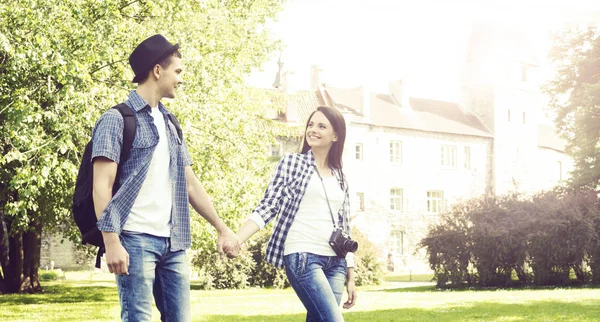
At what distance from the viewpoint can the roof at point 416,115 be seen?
186 feet

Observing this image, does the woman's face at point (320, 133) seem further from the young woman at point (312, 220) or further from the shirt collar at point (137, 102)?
the shirt collar at point (137, 102)

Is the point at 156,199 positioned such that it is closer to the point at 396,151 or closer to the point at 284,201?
the point at 284,201

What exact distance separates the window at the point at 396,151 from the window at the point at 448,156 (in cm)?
418

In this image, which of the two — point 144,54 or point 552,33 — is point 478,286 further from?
point 144,54

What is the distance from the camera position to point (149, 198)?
15.5ft

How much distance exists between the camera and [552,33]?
4062cm

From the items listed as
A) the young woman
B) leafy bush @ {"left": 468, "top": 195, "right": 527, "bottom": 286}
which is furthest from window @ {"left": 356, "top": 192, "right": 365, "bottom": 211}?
the young woman

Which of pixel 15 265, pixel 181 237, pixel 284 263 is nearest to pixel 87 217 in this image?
pixel 181 237

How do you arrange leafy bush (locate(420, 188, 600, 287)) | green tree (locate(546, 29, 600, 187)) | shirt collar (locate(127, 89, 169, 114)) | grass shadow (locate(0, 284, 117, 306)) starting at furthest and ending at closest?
green tree (locate(546, 29, 600, 187)) < leafy bush (locate(420, 188, 600, 287)) < grass shadow (locate(0, 284, 117, 306)) < shirt collar (locate(127, 89, 169, 114))

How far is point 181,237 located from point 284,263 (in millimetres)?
1121

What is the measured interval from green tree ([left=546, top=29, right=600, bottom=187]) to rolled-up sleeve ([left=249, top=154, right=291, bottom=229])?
1265 inches

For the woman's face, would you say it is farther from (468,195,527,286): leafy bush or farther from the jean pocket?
(468,195,527,286): leafy bush

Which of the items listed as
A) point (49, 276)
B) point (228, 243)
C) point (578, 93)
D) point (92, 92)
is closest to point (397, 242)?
point (578, 93)

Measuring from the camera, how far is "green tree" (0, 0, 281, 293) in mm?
16906
